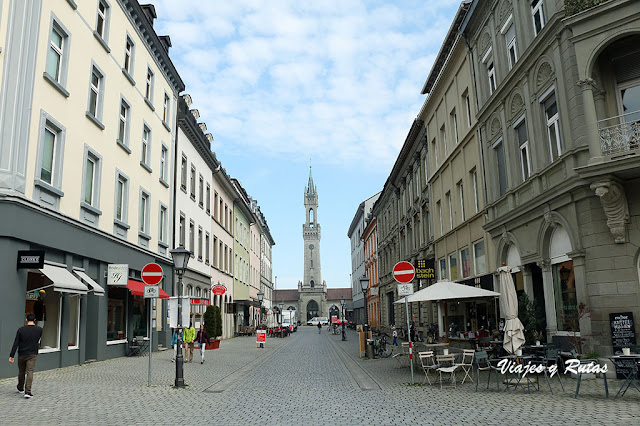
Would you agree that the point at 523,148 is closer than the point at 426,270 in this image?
Yes

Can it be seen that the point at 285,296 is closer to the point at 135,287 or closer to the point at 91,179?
the point at 135,287

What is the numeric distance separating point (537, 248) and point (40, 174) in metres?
14.5

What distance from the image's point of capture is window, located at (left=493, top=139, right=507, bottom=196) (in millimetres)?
19047

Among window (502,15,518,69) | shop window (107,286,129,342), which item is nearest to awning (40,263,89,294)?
shop window (107,286,129,342)

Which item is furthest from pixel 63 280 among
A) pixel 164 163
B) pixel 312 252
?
pixel 312 252

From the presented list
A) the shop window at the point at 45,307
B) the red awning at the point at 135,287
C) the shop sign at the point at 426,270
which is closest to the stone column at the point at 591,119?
the shop window at the point at 45,307

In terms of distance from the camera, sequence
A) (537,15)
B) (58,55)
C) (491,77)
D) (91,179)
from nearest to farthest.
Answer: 1. (537,15)
2. (58,55)
3. (91,179)
4. (491,77)

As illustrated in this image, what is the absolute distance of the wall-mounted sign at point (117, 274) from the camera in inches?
771

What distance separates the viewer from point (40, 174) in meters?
15.1

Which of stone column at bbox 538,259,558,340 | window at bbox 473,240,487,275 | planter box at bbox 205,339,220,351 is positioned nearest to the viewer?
stone column at bbox 538,259,558,340

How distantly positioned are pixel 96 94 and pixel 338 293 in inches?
5018

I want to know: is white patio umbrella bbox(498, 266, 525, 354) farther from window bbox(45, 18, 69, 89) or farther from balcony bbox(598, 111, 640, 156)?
window bbox(45, 18, 69, 89)

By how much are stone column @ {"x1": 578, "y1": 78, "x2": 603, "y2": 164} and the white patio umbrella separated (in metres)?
3.47

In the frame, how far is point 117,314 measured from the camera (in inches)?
837
